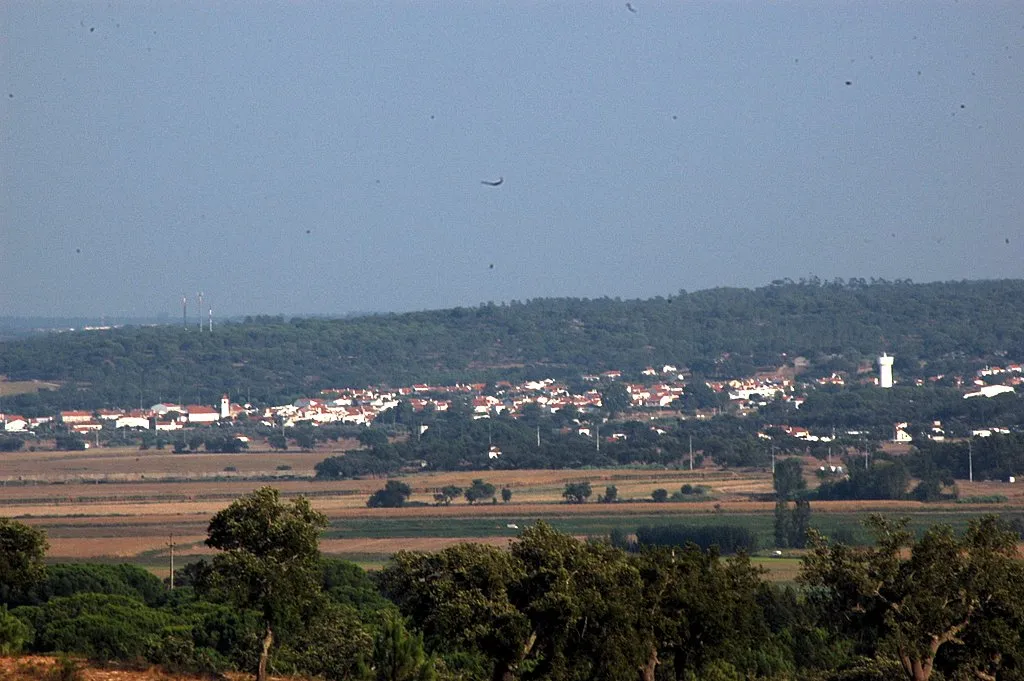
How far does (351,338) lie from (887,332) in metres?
53.8

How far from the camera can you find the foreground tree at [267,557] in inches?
723

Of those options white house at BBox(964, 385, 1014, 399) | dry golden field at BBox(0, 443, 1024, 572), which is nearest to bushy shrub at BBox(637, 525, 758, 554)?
dry golden field at BBox(0, 443, 1024, 572)

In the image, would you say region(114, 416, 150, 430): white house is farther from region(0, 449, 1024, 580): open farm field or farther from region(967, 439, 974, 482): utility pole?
region(967, 439, 974, 482): utility pole

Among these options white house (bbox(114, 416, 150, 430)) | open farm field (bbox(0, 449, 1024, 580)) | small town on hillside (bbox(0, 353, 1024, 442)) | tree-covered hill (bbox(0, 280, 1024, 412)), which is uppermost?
tree-covered hill (bbox(0, 280, 1024, 412))

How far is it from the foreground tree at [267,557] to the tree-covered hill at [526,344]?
119 meters

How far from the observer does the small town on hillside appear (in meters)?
122

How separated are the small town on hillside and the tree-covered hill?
14.0 ft

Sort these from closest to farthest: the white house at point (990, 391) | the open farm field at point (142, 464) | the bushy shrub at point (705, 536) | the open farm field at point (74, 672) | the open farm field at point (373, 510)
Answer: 1. the open farm field at point (74, 672)
2. the bushy shrub at point (705, 536)
3. the open farm field at point (373, 510)
4. the open farm field at point (142, 464)
5. the white house at point (990, 391)

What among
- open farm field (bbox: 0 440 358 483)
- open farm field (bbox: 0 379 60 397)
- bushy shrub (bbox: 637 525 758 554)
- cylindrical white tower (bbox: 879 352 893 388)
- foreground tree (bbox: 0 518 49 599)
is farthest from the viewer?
open farm field (bbox: 0 379 60 397)

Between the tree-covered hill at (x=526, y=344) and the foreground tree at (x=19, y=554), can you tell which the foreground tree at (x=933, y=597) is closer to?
the foreground tree at (x=19, y=554)

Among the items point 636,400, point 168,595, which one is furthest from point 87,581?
point 636,400

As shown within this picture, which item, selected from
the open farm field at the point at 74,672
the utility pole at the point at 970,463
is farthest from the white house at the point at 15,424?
the open farm field at the point at 74,672

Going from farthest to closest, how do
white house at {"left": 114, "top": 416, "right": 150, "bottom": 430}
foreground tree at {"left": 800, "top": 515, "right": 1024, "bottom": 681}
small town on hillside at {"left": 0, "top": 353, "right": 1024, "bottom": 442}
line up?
small town on hillside at {"left": 0, "top": 353, "right": 1024, "bottom": 442}
white house at {"left": 114, "top": 416, "right": 150, "bottom": 430}
foreground tree at {"left": 800, "top": 515, "right": 1024, "bottom": 681}

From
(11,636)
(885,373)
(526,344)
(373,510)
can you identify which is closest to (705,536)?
(373,510)
